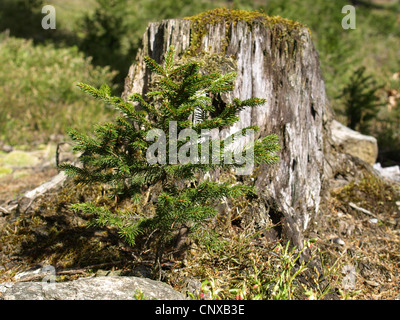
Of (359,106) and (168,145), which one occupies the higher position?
(359,106)

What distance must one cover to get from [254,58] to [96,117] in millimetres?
4058

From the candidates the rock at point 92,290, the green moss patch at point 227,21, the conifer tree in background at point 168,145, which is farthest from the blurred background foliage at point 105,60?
the rock at point 92,290

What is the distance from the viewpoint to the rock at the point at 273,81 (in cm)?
322

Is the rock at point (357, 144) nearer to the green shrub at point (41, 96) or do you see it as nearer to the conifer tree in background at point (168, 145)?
the conifer tree in background at point (168, 145)

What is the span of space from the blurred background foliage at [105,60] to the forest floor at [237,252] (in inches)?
82.7

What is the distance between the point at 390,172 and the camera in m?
5.12

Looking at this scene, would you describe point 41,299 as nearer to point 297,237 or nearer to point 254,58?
point 297,237

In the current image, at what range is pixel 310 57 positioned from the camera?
11.9 ft

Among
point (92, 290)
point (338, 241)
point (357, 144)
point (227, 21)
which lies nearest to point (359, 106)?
point (357, 144)

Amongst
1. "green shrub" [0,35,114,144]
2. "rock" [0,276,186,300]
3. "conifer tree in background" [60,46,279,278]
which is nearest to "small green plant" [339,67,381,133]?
"green shrub" [0,35,114,144]

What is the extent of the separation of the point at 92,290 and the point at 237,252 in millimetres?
1107

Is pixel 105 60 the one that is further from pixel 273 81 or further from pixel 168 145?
pixel 168 145

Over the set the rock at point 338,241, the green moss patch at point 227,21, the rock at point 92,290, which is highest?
the green moss patch at point 227,21

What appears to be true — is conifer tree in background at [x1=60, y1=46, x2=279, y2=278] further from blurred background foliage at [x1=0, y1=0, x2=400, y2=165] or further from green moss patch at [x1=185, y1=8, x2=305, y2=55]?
blurred background foliage at [x1=0, y1=0, x2=400, y2=165]
